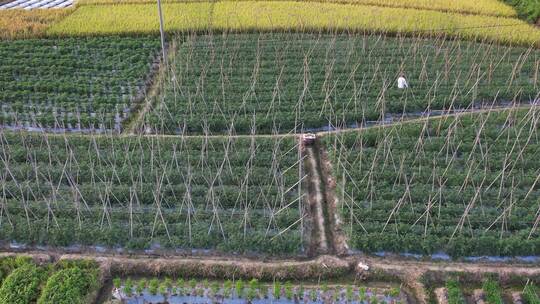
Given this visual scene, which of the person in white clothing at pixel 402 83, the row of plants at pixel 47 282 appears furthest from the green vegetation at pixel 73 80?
the person in white clothing at pixel 402 83

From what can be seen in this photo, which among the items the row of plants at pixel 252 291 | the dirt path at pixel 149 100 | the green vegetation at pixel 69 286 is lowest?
the row of plants at pixel 252 291

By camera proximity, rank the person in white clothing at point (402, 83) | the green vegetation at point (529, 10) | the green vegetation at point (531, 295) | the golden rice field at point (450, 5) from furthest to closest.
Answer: the golden rice field at point (450, 5), the green vegetation at point (529, 10), the person in white clothing at point (402, 83), the green vegetation at point (531, 295)

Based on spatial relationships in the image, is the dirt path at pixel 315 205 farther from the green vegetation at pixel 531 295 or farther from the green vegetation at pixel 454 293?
the green vegetation at pixel 531 295

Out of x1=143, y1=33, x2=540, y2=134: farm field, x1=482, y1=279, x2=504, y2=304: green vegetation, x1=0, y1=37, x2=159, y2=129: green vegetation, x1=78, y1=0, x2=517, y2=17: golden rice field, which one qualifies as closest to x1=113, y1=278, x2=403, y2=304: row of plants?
x1=482, y1=279, x2=504, y2=304: green vegetation

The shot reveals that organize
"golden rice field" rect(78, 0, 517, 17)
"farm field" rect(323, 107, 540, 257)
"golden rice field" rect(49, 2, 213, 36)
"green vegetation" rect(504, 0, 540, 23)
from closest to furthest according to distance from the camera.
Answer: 1. "farm field" rect(323, 107, 540, 257)
2. "golden rice field" rect(49, 2, 213, 36)
3. "green vegetation" rect(504, 0, 540, 23)
4. "golden rice field" rect(78, 0, 517, 17)

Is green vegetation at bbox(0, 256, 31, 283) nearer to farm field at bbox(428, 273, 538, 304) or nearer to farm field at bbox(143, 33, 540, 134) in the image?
farm field at bbox(143, 33, 540, 134)

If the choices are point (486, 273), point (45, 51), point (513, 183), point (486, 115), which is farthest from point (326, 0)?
point (486, 273)
